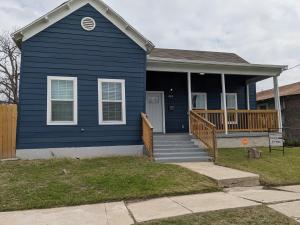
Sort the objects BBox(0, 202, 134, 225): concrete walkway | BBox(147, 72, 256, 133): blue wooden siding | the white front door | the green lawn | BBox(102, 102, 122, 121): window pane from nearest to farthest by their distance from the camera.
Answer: BBox(0, 202, 134, 225): concrete walkway
the green lawn
BBox(102, 102, 122, 121): window pane
the white front door
BBox(147, 72, 256, 133): blue wooden siding

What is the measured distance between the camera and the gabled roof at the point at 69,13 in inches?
430

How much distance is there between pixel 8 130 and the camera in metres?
10.7

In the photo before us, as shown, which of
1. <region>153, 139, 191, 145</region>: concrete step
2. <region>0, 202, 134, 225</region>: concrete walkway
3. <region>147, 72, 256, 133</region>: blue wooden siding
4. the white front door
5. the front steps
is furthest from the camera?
<region>147, 72, 256, 133</region>: blue wooden siding

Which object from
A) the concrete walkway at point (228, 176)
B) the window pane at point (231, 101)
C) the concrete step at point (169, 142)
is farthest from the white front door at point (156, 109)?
the concrete walkway at point (228, 176)

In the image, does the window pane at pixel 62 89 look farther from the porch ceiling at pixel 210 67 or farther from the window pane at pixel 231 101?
the window pane at pixel 231 101

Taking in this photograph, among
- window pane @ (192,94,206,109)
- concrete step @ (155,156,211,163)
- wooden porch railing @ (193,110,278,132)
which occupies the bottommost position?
concrete step @ (155,156,211,163)

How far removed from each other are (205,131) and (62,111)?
16.3 feet

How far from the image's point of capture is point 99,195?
679cm

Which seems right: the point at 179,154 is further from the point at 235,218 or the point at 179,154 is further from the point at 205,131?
the point at 235,218

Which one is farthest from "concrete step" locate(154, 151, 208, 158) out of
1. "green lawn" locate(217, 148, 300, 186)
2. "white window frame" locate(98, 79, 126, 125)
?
"white window frame" locate(98, 79, 126, 125)

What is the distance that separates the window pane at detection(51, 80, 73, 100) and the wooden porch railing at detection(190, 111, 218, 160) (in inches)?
185

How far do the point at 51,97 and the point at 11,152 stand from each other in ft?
7.05

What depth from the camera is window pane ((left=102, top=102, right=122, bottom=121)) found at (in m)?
11.7

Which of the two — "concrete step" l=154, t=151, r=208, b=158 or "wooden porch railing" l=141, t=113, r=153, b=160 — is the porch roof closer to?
"wooden porch railing" l=141, t=113, r=153, b=160
